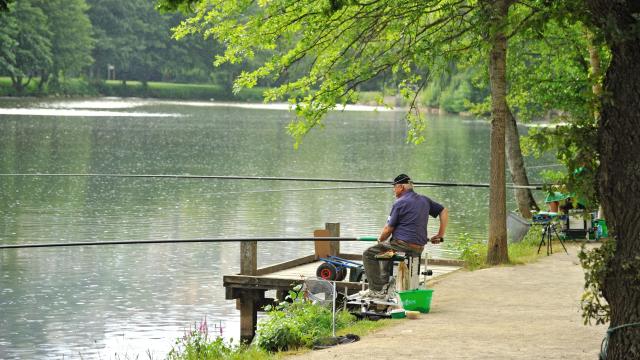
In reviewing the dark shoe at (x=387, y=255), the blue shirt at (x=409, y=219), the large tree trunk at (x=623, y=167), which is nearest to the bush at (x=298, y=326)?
the dark shoe at (x=387, y=255)

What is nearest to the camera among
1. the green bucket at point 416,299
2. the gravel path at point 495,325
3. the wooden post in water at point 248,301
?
the gravel path at point 495,325

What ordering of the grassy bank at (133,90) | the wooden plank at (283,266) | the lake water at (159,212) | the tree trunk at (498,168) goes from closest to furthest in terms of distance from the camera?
the wooden plank at (283,266)
the tree trunk at (498,168)
the lake water at (159,212)
the grassy bank at (133,90)

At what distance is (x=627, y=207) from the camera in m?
8.16

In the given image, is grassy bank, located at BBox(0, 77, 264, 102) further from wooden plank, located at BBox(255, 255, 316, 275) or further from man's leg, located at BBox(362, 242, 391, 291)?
man's leg, located at BBox(362, 242, 391, 291)

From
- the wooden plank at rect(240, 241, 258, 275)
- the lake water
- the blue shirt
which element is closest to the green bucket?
the blue shirt

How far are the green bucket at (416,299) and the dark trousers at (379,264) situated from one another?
0.51 m

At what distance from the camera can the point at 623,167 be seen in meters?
8.18

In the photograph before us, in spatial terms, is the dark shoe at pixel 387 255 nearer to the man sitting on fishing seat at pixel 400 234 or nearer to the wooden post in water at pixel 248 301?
the man sitting on fishing seat at pixel 400 234

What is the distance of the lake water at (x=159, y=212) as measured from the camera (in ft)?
56.5

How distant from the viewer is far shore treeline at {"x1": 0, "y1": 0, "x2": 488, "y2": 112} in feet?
315

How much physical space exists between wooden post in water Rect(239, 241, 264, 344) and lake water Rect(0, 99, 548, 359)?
41 centimetres

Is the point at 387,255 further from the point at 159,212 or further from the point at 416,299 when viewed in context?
the point at 159,212

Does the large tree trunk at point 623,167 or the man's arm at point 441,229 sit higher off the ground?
the large tree trunk at point 623,167

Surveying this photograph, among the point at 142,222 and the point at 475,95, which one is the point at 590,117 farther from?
the point at 475,95
